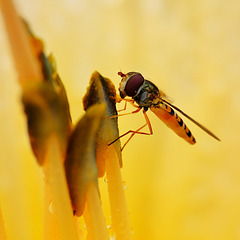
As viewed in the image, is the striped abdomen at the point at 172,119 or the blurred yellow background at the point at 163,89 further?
the blurred yellow background at the point at 163,89

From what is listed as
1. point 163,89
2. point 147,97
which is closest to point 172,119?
point 147,97

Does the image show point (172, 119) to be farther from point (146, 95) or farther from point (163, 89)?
point (163, 89)

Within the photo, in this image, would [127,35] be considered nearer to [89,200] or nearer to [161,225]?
[161,225]

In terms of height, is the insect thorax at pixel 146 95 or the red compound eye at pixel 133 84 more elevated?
the red compound eye at pixel 133 84

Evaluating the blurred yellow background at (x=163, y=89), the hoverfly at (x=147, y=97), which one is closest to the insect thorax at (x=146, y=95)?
the hoverfly at (x=147, y=97)

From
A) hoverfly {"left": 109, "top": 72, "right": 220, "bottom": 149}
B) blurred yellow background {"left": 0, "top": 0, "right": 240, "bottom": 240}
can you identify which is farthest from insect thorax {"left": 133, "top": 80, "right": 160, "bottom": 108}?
blurred yellow background {"left": 0, "top": 0, "right": 240, "bottom": 240}

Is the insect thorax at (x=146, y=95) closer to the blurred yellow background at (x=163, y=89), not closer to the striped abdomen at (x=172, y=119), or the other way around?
the striped abdomen at (x=172, y=119)

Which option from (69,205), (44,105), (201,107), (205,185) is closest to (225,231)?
(205,185)

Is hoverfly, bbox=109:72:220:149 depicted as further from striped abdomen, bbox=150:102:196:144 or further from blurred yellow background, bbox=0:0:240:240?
blurred yellow background, bbox=0:0:240:240
